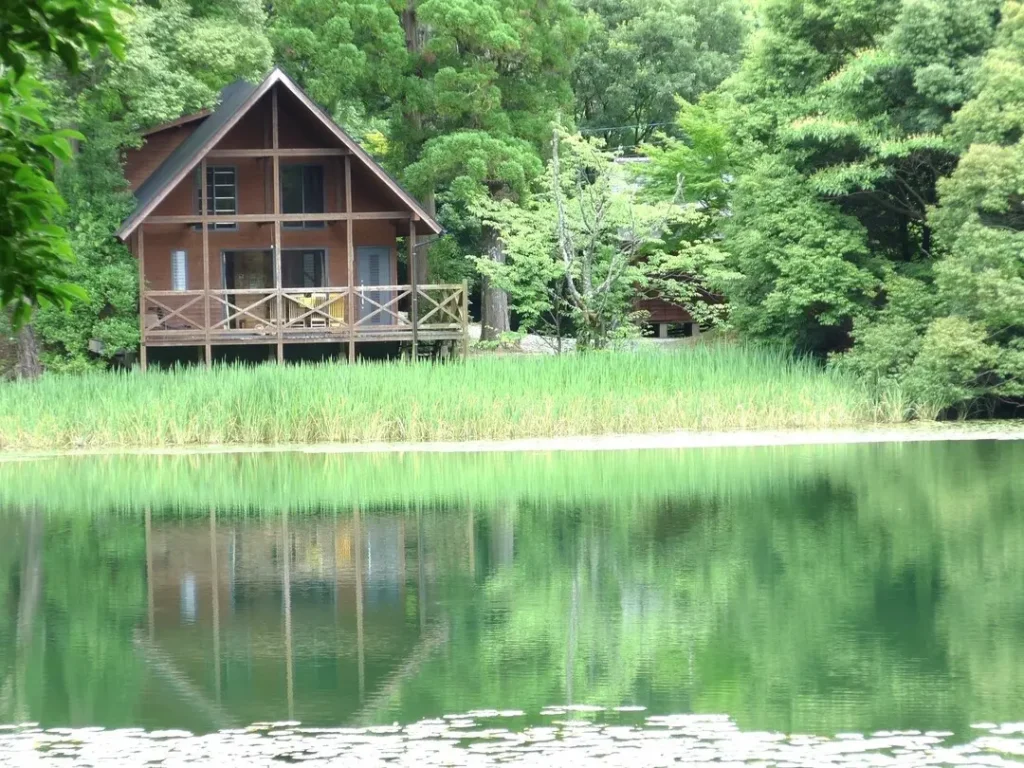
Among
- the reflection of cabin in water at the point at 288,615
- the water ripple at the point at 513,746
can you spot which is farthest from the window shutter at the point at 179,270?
the water ripple at the point at 513,746

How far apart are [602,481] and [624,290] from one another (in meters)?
11.3

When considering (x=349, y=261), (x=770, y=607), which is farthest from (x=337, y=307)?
(x=770, y=607)

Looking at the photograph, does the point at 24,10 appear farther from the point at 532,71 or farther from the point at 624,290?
the point at 532,71

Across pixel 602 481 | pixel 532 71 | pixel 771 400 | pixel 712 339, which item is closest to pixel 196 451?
pixel 602 481

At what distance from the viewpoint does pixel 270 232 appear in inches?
1207

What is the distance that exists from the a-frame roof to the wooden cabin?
0.10 feet

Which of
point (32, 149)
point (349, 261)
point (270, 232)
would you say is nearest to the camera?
point (32, 149)

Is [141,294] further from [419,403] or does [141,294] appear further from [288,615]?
[288,615]

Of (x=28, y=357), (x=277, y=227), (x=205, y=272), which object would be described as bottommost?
(x=28, y=357)

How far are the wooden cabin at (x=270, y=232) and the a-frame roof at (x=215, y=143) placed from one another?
0.10 ft

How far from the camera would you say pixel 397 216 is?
95.1 feet

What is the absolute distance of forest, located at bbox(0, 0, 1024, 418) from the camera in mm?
23297

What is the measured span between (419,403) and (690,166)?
14.4 metres

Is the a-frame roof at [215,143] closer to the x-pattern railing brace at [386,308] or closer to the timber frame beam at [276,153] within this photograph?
the timber frame beam at [276,153]
